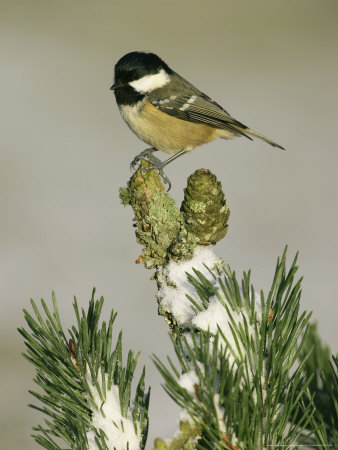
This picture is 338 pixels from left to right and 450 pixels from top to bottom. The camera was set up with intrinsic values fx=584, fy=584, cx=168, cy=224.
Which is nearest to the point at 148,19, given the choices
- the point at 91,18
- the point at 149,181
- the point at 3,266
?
the point at 91,18

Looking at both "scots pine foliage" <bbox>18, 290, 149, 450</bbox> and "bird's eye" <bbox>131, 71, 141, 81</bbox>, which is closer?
"scots pine foliage" <bbox>18, 290, 149, 450</bbox>

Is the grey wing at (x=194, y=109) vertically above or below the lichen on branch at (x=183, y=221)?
above

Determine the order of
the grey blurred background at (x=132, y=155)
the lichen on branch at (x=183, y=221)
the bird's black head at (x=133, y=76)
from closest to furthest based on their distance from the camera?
the lichen on branch at (x=183, y=221) < the bird's black head at (x=133, y=76) < the grey blurred background at (x=132, y=155)

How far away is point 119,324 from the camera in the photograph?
539cm

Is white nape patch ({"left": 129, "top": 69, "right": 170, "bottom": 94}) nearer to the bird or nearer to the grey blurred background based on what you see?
the bird

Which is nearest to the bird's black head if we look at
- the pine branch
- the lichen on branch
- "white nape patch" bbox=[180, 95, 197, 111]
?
"white nape patch" bbox=[180, 95, 197, 111]

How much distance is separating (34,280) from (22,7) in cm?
905

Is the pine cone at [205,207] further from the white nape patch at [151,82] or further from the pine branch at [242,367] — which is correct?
the white nape patch at [151,82]

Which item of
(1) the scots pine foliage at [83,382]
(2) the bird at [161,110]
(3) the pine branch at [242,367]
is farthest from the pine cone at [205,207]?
(2) the bird at [161,110]

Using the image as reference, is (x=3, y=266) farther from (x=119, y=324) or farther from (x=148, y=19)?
(x=148, y=19)

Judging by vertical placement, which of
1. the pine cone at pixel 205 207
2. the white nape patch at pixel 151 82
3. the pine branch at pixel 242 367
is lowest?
the pine branch at pixel 242 367

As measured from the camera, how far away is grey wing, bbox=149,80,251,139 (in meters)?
3.85

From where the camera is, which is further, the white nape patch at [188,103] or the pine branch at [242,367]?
the white nape patch at [188,103]

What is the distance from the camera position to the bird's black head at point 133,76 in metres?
3.73
